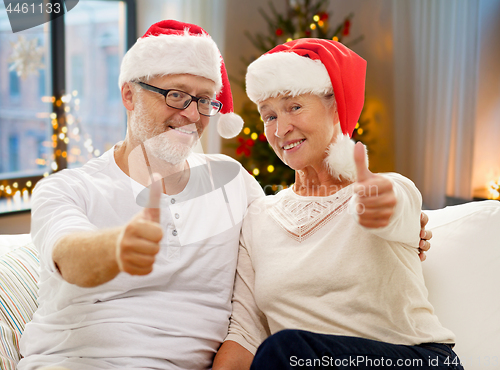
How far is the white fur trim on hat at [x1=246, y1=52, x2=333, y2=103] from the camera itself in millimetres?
1274

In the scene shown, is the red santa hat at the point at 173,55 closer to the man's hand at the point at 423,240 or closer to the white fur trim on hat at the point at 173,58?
the white fur trim on hat at the point at 173,58

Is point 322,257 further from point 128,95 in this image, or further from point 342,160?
point 128,95

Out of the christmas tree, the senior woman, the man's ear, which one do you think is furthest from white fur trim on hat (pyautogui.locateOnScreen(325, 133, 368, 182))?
the christmas tree

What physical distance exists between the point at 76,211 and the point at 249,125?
104 inches

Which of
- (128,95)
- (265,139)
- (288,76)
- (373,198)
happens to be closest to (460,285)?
(373,198)

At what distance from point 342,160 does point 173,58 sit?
24.6 inches

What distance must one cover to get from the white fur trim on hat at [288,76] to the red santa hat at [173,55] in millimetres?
182

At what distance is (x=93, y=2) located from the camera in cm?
360

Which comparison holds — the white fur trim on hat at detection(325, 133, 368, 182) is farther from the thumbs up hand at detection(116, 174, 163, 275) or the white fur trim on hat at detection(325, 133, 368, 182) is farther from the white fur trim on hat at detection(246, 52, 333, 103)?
the thumbs up hand at detection(116, 174, 163, 275)

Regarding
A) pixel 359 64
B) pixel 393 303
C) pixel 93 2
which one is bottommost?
pixel 393 303

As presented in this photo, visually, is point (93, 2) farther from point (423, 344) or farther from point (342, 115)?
point (423, 344)

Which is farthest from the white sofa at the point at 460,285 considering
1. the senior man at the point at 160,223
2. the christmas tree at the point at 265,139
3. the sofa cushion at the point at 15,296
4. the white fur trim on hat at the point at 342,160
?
the christmas tree at the point at 265,139

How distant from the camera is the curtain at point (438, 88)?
3.63 metres

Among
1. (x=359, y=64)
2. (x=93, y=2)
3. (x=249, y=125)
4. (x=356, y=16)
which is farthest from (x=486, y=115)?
(x=93, y=2)
